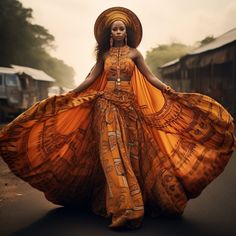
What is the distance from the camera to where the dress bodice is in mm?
4219

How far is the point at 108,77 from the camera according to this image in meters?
4.28

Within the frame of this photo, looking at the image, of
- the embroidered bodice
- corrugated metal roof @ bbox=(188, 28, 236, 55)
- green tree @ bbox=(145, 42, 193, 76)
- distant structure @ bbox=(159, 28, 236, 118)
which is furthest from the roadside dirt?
green tree @ bbox=(145, 42, 193, 76)

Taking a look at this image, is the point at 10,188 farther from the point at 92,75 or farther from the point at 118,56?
the point at 118,56

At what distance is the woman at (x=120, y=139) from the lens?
12.9 ft

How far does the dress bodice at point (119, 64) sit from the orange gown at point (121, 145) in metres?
0.01

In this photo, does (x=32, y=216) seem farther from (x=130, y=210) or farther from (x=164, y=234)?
(x=164, y=234)

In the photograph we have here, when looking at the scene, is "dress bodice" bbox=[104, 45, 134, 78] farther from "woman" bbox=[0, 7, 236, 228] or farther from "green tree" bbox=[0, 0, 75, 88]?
"green tree" bbox=[0, 0, 75, 88]

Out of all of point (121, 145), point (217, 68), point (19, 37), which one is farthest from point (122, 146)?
point (19, 37)

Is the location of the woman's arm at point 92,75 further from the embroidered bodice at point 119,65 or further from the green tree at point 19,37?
the green tree at point 19,37

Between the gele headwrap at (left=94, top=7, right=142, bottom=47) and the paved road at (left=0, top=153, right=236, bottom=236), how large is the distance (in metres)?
1.91

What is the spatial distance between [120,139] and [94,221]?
2.71 feet

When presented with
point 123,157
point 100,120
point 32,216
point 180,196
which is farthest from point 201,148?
point 32,216

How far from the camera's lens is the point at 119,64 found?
166 inches

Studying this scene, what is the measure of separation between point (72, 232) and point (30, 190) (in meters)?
1.97
